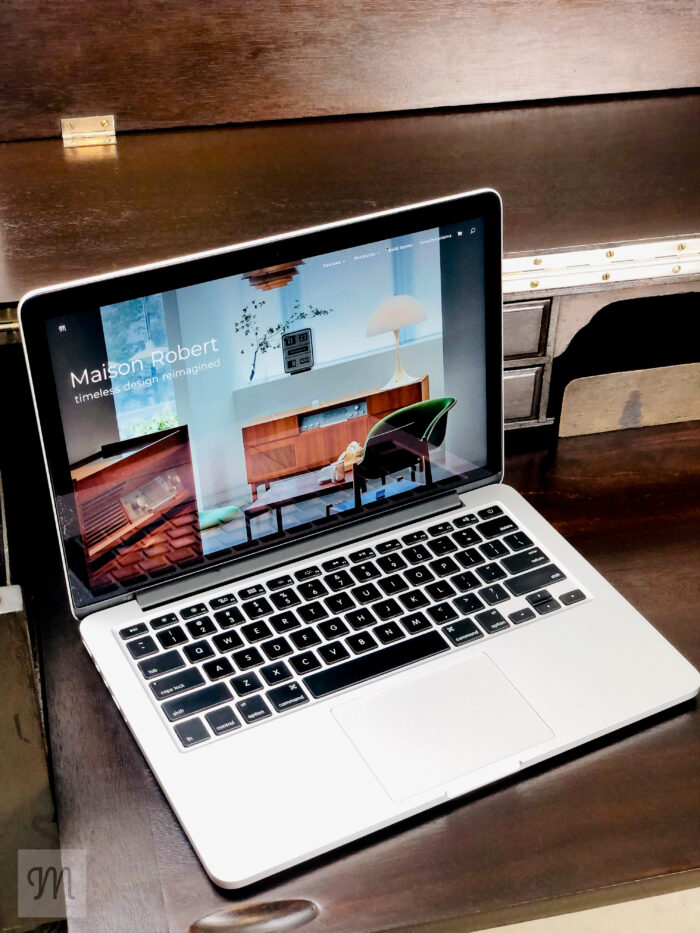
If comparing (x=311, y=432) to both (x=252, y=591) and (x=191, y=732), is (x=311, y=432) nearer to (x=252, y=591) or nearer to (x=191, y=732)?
(x=252, y=591)

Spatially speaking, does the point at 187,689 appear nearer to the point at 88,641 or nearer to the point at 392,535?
the point at 88,641

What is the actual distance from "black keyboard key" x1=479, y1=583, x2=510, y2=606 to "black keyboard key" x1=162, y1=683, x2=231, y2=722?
193mm

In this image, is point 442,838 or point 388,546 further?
point 388,546

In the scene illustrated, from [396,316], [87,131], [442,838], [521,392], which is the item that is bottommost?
[442,838]

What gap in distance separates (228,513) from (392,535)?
125mm

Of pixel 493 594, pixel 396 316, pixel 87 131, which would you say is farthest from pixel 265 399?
pixel 87 131

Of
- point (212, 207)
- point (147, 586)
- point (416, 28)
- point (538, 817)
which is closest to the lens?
point (538, 817)

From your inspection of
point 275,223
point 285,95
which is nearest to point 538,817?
point 275,223

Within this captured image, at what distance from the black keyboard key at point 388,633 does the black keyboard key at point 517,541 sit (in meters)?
0.12

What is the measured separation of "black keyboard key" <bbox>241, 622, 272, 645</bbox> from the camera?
641 mm

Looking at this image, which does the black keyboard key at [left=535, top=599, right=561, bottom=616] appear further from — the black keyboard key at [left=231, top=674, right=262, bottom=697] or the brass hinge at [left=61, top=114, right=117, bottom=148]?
the brass hinge at [left=61, top=114, right=117, bottom=148]

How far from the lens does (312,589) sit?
677 millimetres

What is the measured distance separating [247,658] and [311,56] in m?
0.59

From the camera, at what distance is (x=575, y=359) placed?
0.94 meters
